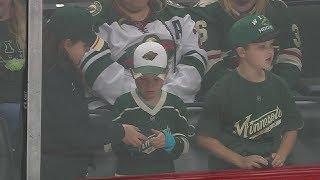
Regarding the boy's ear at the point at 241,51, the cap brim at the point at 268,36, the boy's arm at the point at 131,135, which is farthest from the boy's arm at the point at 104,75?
the cap brim at the point at 268,36

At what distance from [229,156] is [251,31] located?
67cm

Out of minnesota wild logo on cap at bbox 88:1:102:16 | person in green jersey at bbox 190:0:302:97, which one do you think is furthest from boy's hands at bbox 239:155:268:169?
minnesota wild logo on cap at bbox 88:1:102:16

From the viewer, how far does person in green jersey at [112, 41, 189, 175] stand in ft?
9.35

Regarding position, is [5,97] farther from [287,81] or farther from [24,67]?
[287,81]

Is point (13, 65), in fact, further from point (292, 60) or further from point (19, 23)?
point (292, 60)

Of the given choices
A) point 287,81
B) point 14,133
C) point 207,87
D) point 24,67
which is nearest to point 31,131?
point 14,133

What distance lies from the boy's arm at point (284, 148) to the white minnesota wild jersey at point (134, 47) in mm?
556

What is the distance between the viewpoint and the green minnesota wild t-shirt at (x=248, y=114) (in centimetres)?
293

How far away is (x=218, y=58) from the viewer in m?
2.91

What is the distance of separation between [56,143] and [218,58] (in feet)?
3.11

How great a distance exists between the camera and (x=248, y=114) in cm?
294

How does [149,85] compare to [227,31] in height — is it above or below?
below

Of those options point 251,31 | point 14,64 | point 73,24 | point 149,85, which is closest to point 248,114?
point 251,31

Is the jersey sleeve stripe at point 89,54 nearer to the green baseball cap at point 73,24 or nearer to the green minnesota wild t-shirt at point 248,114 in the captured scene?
the green baseball cap at point 73,24
